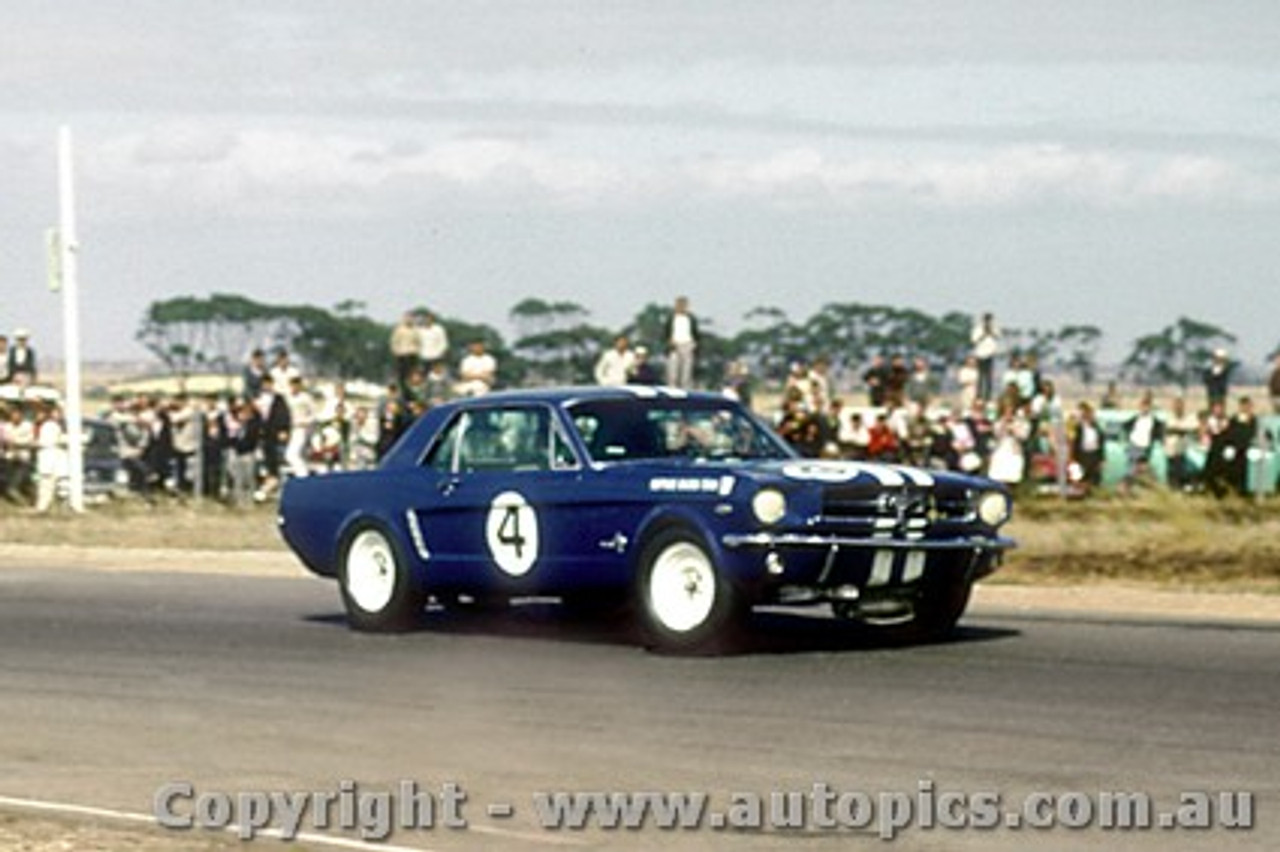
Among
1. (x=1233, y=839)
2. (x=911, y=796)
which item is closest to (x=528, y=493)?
(x=911, y=796)

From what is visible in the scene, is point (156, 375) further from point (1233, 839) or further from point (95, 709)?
point (1233, 839)

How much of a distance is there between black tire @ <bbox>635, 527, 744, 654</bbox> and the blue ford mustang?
10 mm

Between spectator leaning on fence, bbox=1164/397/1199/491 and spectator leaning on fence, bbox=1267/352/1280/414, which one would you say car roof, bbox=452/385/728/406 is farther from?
spectator leaning on fence, bbox=1164/397/1199/491

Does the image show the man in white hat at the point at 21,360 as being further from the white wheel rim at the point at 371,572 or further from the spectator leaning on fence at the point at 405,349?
the white wheel rim at the point at 371,572

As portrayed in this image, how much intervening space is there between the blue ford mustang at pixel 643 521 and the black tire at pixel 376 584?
12mm

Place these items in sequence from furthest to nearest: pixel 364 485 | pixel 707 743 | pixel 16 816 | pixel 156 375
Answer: pixel 156 375 < pixel 364 485 < pixel 707 743 < pixel 16 816

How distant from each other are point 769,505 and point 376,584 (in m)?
3.27

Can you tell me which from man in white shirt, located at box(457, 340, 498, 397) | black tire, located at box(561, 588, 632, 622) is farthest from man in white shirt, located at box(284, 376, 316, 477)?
black tire, located at box(561, 588, 632, 622)

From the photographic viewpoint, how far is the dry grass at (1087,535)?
21641 millimetres

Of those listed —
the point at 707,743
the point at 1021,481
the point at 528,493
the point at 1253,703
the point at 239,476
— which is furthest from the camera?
the point at 239,476

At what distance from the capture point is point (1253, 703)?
41.0 ft

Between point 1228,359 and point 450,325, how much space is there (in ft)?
164

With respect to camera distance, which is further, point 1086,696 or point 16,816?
point 1086,696

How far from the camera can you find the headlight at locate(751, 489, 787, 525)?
47.5ft
